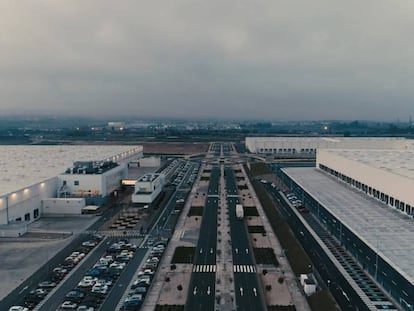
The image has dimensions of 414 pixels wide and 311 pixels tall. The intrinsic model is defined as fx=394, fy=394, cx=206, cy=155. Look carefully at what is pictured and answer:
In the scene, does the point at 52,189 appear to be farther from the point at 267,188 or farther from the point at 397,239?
the point at 397,239

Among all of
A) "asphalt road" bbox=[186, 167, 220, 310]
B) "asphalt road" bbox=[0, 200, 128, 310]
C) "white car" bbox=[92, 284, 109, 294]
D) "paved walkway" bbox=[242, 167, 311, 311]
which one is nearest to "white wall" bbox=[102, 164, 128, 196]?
"asphalt road" bbox=[0, 200, 128, 310]

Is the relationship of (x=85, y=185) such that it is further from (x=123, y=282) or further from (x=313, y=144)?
(x=313, y=144)

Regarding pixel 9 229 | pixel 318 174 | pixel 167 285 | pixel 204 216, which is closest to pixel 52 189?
pixel 9 229

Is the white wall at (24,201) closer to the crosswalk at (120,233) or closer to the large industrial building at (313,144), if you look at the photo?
the crosswalk at (120,233)

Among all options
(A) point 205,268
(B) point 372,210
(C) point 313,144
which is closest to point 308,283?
(A) point 205,268

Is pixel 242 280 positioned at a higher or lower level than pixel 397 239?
lower

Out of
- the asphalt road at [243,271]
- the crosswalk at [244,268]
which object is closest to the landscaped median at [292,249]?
the asphalt road at [243,271]
